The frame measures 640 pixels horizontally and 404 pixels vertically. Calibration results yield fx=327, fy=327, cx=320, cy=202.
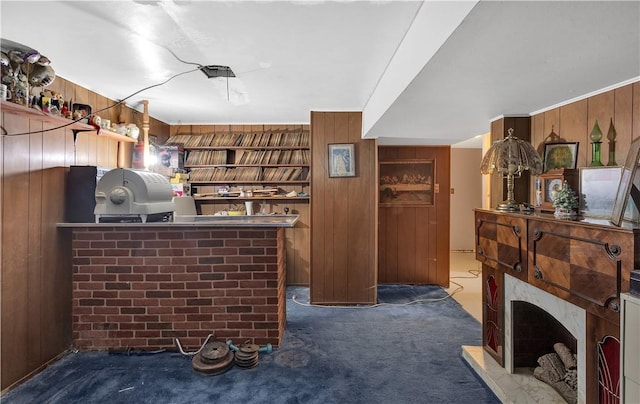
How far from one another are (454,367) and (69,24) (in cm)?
337

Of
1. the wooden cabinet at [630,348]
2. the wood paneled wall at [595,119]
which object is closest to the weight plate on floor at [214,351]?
the wooden cabinet at [630,348]

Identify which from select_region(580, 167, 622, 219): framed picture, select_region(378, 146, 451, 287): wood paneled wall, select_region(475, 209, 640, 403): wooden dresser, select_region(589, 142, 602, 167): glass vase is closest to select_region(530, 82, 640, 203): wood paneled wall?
select_region(589, 142, 602, 167): glass vase

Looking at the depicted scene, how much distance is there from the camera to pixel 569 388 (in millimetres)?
1888

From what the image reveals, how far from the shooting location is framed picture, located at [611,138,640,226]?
1.32 meters

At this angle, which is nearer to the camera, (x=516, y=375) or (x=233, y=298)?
(x=516, y=375)

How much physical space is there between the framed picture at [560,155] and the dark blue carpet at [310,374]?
154cm

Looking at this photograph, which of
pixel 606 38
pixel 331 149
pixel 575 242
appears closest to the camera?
pixel 606 38

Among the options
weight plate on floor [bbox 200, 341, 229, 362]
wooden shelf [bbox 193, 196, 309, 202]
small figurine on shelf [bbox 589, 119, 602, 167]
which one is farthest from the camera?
wooden shelf [bbox 193, 196, 309, 202]

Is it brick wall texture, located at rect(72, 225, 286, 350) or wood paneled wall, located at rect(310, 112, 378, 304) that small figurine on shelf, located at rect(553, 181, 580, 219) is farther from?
wood paneled wall, located at rect(310, 112, 378, 304)

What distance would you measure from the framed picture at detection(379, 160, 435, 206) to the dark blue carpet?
190 centimetres

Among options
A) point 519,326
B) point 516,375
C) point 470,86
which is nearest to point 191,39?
point 470,86

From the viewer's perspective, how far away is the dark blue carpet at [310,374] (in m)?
2.03

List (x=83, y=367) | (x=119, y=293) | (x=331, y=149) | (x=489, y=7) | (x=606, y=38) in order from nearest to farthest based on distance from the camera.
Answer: (x=489, y=7) → (x=606, y=38) → (x=83, y=367) → (x=119, y=293) → (x=331, y=149)

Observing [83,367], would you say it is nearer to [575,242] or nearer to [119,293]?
[119,293]
